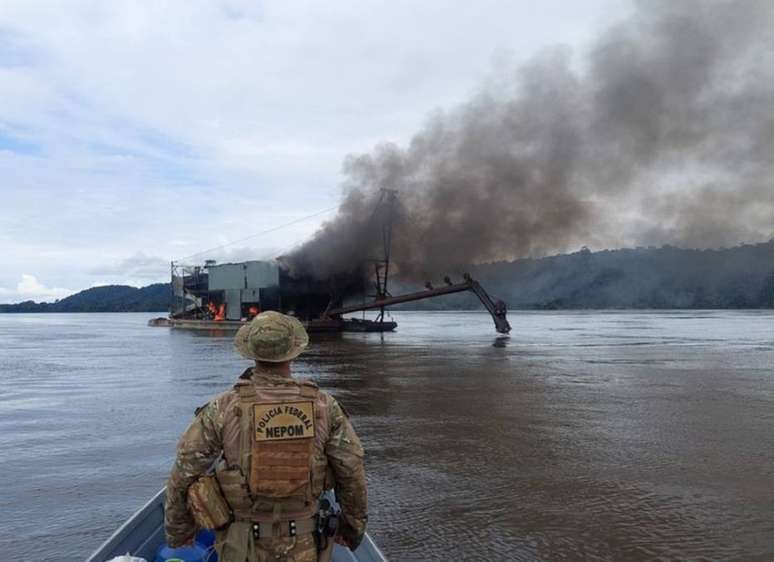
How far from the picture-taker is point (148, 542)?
483cm

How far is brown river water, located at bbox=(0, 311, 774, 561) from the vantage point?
22.4 ft

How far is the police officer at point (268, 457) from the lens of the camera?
3.38 metres

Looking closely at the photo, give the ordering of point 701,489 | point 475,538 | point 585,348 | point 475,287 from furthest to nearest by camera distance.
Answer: point 475,287 < point 585,348 < point 701,489 < point 475,538

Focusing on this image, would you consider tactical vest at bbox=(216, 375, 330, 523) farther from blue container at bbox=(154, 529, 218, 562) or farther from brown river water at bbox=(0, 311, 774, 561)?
brown river water at bbox=(0, 311, 774, 561)

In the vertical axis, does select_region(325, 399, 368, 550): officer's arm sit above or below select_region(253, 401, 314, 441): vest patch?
below

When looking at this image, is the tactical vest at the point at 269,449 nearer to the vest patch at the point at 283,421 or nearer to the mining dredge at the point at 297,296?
the vest patch at the point at 283,421

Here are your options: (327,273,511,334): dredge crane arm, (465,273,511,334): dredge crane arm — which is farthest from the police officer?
(465,273,511,334): dredge crane arm

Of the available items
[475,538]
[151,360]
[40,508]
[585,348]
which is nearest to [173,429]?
[40,508]

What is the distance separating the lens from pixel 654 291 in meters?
180

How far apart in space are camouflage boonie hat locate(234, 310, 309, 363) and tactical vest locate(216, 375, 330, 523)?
16cm

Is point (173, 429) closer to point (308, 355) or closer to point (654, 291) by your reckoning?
point (308, 355)

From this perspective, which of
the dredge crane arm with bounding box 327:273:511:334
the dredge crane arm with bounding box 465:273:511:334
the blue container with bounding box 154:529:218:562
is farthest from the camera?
the dredge crane arm with bounding box 465:273:511:334

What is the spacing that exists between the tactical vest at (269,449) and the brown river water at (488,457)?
3339mm

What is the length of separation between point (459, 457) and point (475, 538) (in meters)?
3.49
